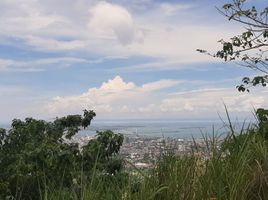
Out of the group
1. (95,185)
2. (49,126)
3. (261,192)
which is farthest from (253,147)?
(49,126)

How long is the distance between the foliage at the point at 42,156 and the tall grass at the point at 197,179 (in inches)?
96.3

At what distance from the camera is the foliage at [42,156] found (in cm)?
830

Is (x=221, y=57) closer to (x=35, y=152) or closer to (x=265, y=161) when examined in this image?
(x=35, y=152)

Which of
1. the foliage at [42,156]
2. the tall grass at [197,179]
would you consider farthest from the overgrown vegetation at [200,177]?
the foliage at [42,156]

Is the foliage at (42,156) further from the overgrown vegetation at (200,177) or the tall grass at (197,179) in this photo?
the tall grass at (197,179)

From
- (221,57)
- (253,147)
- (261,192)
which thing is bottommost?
(261,192)

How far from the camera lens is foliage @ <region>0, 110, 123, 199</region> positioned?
27.2 ft

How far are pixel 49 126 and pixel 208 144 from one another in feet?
20.8

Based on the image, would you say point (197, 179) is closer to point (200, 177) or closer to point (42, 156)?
point (200, 177)

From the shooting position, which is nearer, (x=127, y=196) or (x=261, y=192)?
(x=127, y=196)

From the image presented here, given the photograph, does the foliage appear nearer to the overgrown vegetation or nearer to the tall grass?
the overgrown vegetation

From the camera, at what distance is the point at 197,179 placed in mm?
4777

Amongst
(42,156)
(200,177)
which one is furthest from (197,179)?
(42,156)

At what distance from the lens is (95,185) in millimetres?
4895
